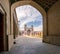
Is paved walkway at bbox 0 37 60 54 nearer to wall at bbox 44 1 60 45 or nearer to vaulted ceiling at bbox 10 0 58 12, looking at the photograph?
wall at bbox 44 1 60 45

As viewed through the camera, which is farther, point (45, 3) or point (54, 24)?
point (45, 3)

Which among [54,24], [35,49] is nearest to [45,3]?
[54,24]

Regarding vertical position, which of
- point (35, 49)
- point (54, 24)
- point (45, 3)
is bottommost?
point (35, 49)

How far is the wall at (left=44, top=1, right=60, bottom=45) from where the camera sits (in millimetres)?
9852

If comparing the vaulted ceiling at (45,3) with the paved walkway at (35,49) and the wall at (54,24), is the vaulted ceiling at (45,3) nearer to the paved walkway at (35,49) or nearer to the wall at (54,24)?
the wall at (54,24)

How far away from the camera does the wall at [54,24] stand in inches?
388

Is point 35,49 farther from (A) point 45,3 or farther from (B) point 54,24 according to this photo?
(A) point 45,3

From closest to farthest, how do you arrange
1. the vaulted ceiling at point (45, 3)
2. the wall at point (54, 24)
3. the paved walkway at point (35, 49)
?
the paved walkway at point (35, 49), the wall at point (54, 24), the vaulted ceiling at point (45, 3)

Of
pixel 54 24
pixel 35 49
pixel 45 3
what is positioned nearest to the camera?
pixel 35 49

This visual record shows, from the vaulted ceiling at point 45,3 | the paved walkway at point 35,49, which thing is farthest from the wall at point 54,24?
the paved walkway at point 35,49

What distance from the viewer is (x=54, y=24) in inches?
419

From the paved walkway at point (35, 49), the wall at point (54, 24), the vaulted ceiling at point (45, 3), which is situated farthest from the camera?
the vaulted ceiling at point (45, 3)

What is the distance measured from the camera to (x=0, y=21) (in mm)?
7148

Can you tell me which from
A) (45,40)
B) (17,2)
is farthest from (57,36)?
(17,2)
